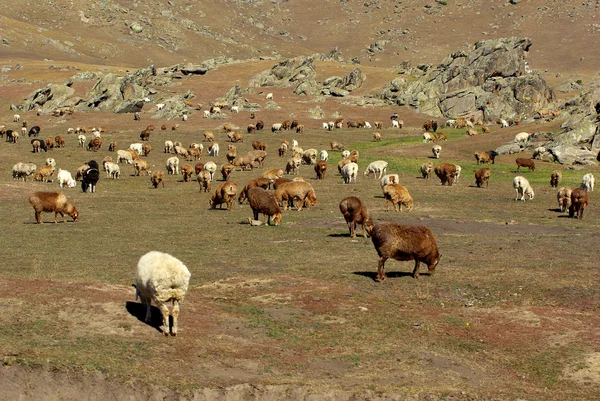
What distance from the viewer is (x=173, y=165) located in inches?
2040

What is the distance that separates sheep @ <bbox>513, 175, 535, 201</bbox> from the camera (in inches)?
1598

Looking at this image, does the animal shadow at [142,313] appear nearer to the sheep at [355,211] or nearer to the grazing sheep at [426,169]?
the sheep at [355,211]

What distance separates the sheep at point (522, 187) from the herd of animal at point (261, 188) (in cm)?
5

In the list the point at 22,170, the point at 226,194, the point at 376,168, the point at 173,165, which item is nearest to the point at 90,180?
the point at 22,170

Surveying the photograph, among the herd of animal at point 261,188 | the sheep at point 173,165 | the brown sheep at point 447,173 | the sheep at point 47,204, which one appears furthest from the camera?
the sheep at point 173,165

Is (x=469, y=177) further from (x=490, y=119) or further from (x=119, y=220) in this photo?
(x=490, y=119)

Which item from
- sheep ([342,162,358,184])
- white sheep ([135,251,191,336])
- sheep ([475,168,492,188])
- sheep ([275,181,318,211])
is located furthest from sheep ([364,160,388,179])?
white sheep ([135,251,191,336])

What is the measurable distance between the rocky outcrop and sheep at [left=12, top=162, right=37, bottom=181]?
2389 inches

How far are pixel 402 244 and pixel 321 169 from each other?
1133 inches

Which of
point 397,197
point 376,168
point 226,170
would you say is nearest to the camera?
point 397,197

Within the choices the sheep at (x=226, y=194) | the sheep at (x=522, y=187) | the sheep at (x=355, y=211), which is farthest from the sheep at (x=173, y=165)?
the sheep at (x=355, y=211)

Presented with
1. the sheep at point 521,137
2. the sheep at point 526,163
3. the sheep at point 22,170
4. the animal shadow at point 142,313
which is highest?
the sheep at point 521,137

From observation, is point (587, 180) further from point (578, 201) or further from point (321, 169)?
point (321, 169)

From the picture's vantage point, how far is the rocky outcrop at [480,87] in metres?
95.8
